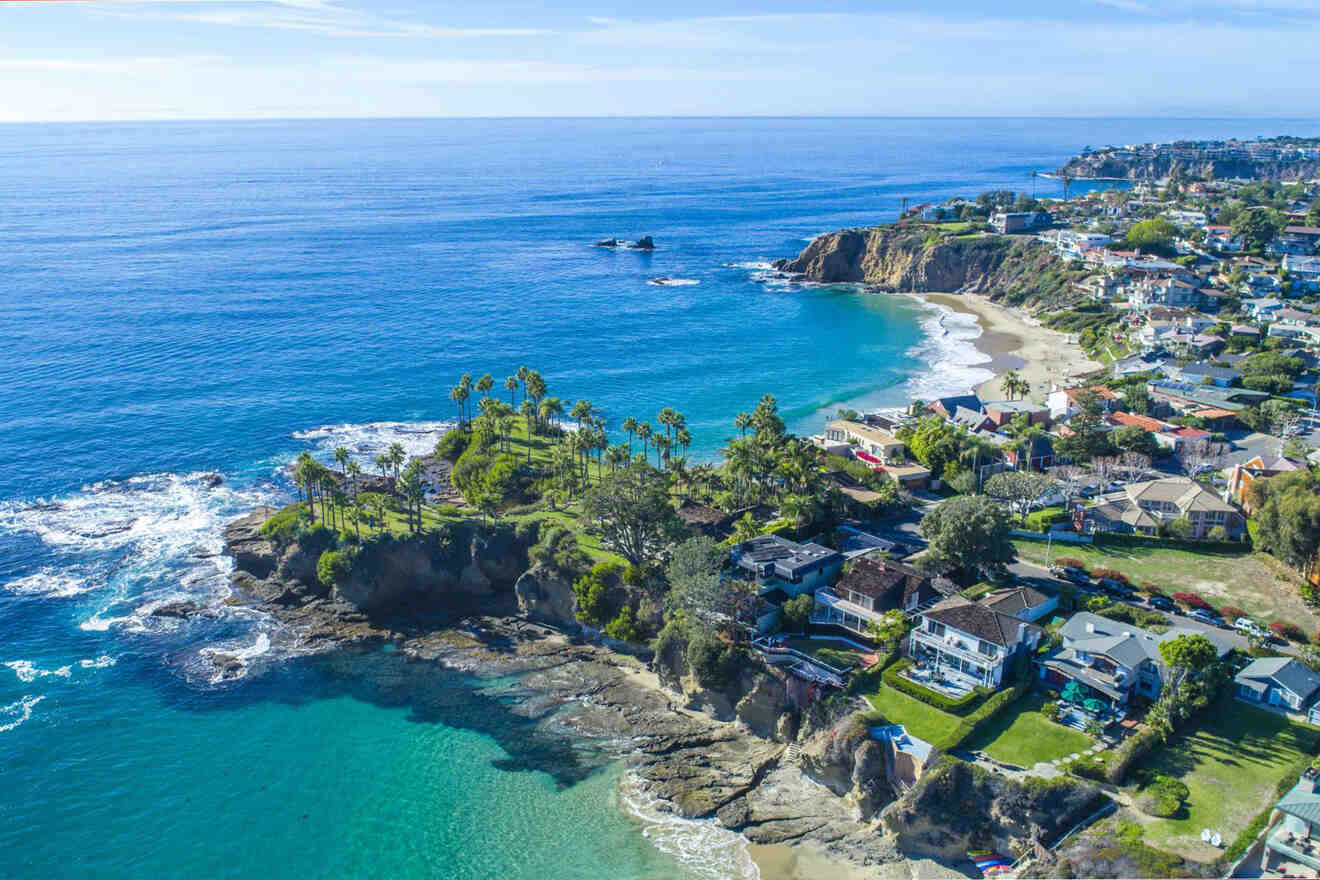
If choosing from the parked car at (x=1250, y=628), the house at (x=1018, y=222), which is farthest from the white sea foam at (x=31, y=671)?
the house at (x=1018, y=222)

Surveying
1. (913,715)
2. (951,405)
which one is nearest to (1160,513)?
(951,405)

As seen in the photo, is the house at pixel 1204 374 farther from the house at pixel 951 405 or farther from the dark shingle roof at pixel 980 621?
the dark shingle roof at pixel 980 621

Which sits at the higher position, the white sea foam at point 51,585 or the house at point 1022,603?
the house at point 1022,603

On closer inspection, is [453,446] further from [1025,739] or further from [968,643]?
[1025,739]

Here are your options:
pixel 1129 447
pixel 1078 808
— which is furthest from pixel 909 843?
pixel 1129 447

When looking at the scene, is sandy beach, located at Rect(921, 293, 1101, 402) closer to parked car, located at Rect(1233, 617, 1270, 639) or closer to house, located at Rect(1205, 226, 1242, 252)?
house, located at Rect(1205, 226, 1242, 252)

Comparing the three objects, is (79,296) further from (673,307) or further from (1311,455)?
(1311,455)
